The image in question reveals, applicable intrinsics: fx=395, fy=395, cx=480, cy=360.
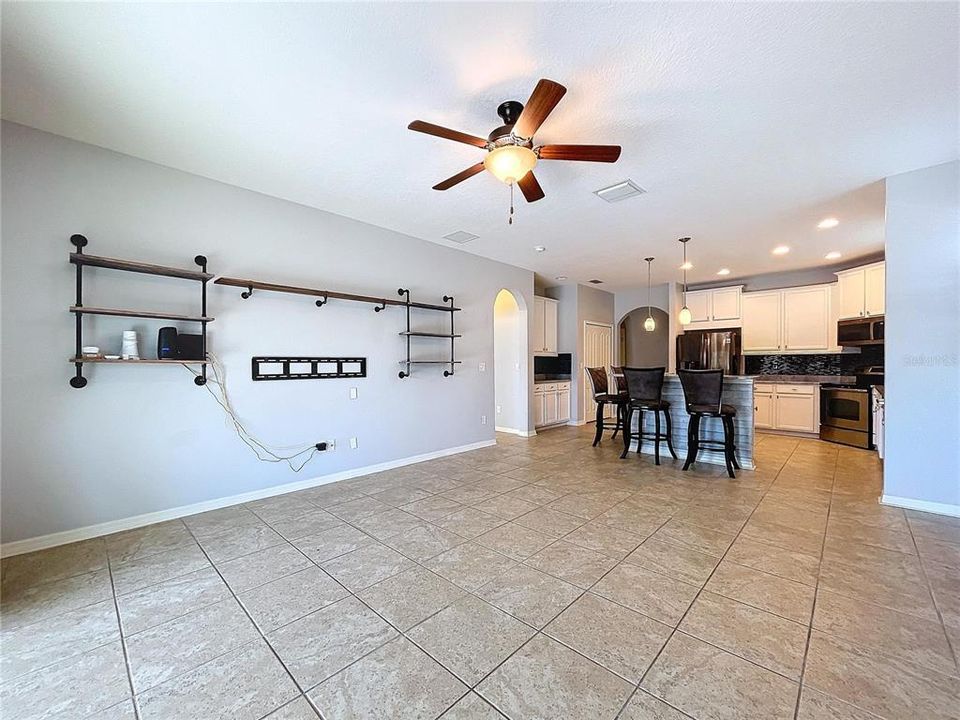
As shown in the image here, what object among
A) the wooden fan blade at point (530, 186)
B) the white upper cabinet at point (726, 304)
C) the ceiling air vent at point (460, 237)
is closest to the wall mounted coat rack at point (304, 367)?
the ceiling air vent at point (460, 237)

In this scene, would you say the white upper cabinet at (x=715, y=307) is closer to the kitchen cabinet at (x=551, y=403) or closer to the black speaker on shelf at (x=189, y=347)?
the kitchen cabinet at (x=551, y=403)

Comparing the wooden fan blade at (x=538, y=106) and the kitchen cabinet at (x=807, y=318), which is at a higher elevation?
the wooden fan blade at (x=538, y=106)

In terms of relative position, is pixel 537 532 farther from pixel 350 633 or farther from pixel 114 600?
pixel 114 600

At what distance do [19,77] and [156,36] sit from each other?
98 centimetres

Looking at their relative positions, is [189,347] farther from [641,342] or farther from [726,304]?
[641,342]

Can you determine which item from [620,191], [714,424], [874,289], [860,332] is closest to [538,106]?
[620,191]

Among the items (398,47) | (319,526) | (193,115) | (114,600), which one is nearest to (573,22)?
(398,47)

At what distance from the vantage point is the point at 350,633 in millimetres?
1751

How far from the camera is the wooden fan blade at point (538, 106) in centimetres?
177

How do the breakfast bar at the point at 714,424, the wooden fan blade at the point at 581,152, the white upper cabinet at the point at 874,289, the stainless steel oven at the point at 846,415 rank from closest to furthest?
1. the wooden fan blade at the point at 581,152
2. the breakfast bar at the point at 714,424
3. the white upper cabinet at the point at 874,289
4. the stainless steel oven at the point at 846,415

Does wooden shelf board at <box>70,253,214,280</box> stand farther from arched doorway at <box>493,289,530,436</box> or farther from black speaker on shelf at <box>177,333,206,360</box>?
arched doorway at <box>493,289,530,436</box>

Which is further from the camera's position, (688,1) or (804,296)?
(804,296)

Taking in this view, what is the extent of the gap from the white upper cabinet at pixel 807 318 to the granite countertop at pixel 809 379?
0.45 metres

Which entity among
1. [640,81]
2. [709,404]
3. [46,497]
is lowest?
[46,497]
